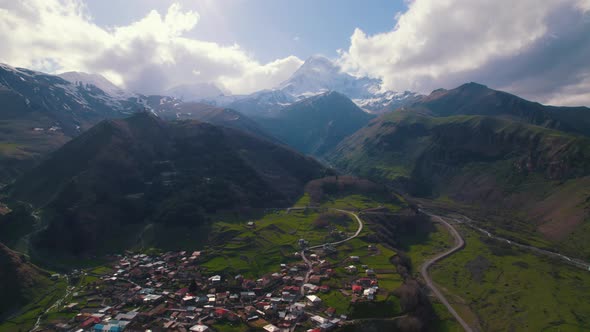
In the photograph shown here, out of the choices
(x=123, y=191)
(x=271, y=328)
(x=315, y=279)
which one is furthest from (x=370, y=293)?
(x=123, y=191)

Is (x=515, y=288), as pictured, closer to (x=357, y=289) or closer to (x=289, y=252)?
(x=357, y=289)

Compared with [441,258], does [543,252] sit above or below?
below

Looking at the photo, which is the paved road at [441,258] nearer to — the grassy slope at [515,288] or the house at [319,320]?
the grassy slope at [515,288]

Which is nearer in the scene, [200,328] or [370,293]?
[200,328]

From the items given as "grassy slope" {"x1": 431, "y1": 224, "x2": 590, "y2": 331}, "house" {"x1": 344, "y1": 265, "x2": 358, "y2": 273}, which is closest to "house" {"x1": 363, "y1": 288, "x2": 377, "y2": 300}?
"house" {"x1": 344, "y1": 265, "x2": 358, "y2": 273}

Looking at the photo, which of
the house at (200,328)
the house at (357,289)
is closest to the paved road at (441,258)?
the house at (357,289)

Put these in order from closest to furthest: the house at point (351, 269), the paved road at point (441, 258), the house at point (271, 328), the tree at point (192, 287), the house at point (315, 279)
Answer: the house at point (271, 328) → the tree at point (192, 287) → the paved road at point (441, 258) → the house at point (315, 279) → the house at point (351, 269)

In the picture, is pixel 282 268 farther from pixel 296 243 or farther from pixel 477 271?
pixel 477 271

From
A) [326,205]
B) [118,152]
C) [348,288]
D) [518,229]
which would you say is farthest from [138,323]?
[518,229]
